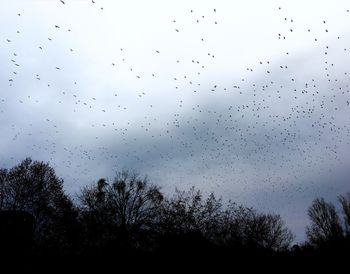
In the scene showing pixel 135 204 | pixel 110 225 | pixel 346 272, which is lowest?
pixel 346 272

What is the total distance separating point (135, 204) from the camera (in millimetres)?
52594

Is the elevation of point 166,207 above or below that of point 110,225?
above

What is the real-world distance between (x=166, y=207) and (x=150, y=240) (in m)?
10.1

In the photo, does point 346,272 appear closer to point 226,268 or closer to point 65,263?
point 226,268

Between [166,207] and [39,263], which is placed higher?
[166,207]

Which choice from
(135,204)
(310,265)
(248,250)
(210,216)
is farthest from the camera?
(210,216)

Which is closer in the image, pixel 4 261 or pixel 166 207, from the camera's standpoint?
pixel 4 261

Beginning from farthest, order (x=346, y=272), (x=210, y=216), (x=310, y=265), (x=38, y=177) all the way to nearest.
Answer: (x=210, y=216) → (x=38, y=177) → (x=310, y=265) → (x=346, y=272)

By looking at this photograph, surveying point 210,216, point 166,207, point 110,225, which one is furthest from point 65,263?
Result: point 210,216

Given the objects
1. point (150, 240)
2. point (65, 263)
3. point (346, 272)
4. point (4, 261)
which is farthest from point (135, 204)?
point (346, 272)

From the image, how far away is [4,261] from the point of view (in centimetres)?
2302

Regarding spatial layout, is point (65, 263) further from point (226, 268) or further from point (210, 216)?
point (210, 216)

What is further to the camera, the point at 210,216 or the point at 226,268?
the point at 210,216

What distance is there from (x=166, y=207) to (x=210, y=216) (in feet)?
25.2
